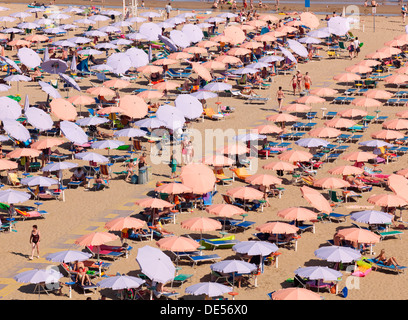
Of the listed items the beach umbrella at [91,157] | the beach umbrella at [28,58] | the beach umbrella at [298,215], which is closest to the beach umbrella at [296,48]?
the beach umbrella at [28,58]

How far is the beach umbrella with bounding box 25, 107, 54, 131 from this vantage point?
40.0 m

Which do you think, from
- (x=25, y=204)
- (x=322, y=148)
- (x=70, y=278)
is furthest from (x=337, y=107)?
(x=70, y=278)

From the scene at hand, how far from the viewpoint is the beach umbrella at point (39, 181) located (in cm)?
3412

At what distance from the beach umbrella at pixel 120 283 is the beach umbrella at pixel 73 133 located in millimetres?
13119

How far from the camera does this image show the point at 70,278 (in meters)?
27.5

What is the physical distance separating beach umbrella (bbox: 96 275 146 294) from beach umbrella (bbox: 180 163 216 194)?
7.87m

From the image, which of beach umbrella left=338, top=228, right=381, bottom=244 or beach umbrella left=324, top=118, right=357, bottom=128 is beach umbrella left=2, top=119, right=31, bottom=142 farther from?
beach umbrella left=338, top=228, right=381, bottom=244

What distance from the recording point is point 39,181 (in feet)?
112

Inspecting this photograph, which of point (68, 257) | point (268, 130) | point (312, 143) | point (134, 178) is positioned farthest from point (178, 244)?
point (268, 130)

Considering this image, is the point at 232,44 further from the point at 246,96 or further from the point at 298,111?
the point at 298,111

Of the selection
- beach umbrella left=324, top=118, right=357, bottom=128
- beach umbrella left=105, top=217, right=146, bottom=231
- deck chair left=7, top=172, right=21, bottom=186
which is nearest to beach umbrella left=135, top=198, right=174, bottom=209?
beach umbrella left=105, top=217, right=146, bottom=231

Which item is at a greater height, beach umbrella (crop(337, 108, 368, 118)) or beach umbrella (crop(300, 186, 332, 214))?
beach umbrella (crop(337, 108, 368, 118))

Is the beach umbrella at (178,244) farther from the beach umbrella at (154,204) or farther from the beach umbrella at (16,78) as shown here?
the beach umbrella at (16,78)

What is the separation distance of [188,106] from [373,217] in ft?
47.2
